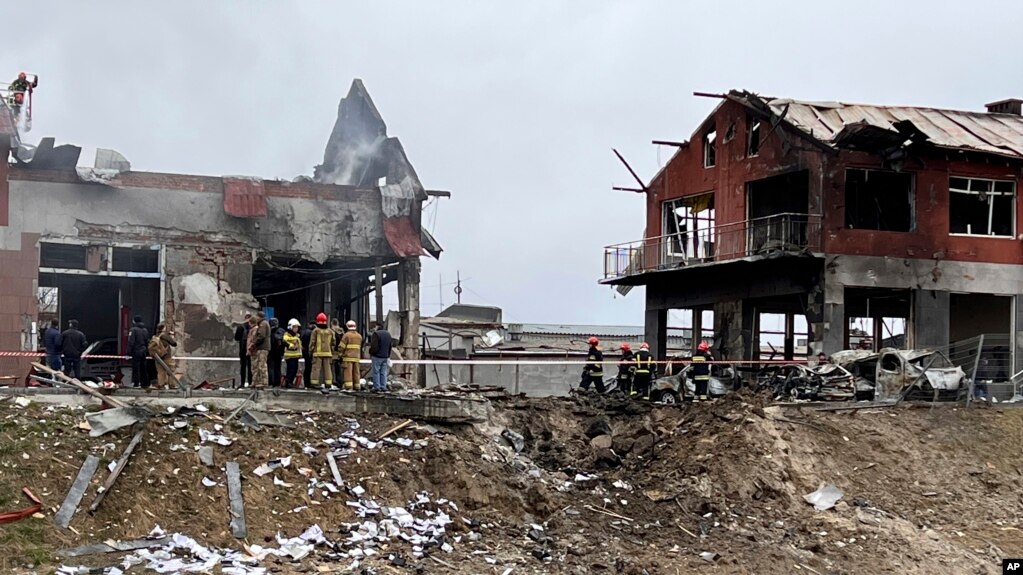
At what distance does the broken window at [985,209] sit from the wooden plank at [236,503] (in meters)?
21.8

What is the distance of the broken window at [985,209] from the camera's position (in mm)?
31703

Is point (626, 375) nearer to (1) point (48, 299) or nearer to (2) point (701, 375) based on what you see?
(2) point (701, 375)

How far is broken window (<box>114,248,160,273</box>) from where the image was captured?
2688cm

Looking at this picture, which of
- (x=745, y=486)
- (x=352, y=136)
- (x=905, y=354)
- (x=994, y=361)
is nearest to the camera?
(x=745, y=486)

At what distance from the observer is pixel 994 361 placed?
28.0m

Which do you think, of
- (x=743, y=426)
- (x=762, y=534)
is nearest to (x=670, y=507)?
(x=762, y=534)

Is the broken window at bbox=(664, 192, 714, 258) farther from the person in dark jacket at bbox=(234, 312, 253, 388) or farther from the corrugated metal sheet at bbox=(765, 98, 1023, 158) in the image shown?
the person in dark jacket at bbox=(234, 312, 253, 388)

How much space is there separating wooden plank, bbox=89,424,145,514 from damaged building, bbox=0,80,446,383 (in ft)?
27.2

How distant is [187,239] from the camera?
26844 millimetres

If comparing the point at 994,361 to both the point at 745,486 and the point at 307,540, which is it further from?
the point at 307,540

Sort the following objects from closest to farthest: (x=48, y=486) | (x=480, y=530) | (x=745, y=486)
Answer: (x=48, y=486) < (x=480, y=530) < (x=745, y=486)

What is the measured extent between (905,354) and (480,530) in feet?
39.5

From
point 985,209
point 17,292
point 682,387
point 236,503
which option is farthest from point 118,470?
point 985,209

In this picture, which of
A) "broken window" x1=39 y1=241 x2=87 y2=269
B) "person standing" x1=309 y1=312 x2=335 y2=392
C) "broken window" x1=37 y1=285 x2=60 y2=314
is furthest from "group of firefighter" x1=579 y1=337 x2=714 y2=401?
"broken window" x1=37 y1=285 x2=60 y2=314
